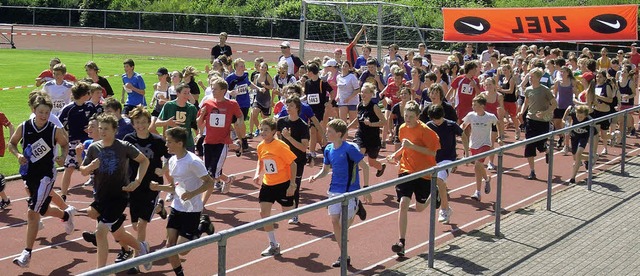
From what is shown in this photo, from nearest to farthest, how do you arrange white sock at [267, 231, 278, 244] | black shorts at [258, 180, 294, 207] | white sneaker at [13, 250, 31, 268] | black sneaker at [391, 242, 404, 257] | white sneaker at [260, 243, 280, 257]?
white sock at [267, 231, 278, 244] → white sneaker at [260, 243, 280, 257] → white sneaker at [13, 250, 31, 268] → black sneaker at [391, 242, 404, 257] → black shorts at [258, 180, 294, 207]

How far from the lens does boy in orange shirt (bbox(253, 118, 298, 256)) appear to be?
11234mm

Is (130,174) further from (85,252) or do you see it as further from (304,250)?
(304,250)

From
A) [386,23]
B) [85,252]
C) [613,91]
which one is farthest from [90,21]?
Result: [85,252]

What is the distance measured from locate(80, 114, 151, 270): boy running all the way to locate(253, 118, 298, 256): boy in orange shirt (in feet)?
5.69

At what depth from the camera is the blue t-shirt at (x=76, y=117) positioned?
13742 mm

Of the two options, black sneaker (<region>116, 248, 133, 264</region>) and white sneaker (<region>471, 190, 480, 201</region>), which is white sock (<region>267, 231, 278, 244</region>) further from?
white sneaker (<region>471, 190, 480, 201</region>)

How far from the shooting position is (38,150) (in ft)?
36.0

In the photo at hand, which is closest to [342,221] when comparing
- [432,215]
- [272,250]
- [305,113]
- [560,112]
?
[272,250]

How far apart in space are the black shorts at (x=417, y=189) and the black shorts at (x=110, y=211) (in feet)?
10.3

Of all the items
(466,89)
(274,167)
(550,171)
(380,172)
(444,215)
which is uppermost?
(466,89)

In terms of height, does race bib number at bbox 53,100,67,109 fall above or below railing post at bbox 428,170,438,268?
above

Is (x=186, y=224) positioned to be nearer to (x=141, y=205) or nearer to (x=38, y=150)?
(x=141, y=205)

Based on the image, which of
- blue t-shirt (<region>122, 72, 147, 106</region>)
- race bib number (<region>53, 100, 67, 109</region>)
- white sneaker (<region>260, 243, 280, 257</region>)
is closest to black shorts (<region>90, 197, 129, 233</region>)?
Result: white sneaker (<region>260, 243, 280, 257</region>)

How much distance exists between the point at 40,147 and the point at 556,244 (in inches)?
252
